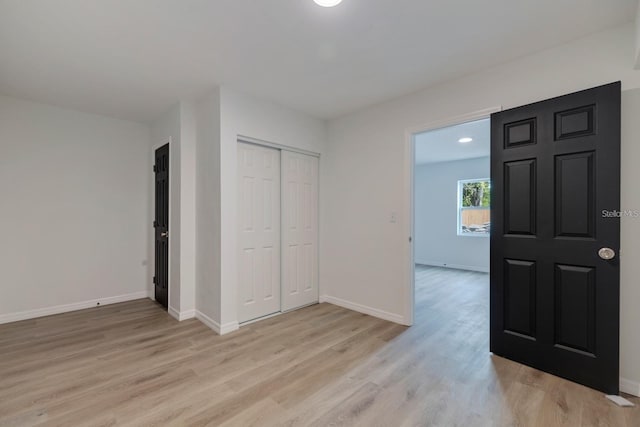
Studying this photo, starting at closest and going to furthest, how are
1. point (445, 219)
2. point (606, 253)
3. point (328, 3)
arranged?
1. point (328, 3)
2. point (606, 253)
3. point (445, 219)

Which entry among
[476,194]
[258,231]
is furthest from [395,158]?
[476,194]

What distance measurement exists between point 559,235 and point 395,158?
5.49ft

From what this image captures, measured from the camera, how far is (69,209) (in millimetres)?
3672

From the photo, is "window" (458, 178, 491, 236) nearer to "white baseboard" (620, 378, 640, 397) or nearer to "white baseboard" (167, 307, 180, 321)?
"white baseboard" (620, 378, 640, 397)

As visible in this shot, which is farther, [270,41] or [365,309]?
[365,309]

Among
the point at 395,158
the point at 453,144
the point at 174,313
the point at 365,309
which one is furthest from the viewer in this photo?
the point at 453,144

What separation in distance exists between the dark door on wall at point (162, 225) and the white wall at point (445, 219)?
4907mm

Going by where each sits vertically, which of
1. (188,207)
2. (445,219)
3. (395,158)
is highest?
(395,158)

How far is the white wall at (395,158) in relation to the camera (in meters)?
2.08

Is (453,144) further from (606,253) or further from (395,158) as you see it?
(606,253)

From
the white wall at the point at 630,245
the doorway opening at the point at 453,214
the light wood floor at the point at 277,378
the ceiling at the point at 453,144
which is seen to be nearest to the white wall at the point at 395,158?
the white wall at the point at 630,245

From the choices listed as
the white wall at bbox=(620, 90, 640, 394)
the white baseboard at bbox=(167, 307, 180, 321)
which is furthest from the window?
the white baseboard at bbox=(167, 307, 180, 321)

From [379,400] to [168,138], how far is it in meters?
3.61

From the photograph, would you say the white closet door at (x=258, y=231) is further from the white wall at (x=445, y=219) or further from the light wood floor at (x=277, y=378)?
the white wall at (x=445, y=219)
